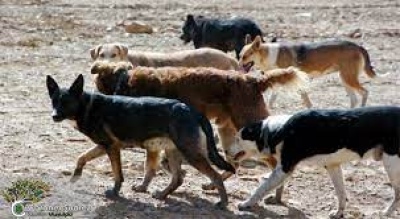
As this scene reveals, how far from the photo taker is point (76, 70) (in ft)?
50.4

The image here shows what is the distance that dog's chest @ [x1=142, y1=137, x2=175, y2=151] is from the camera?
7758 mm

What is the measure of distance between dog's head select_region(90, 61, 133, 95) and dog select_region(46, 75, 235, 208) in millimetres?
883

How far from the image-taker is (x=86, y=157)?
27.1ft

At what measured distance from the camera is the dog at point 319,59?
12.9 metres

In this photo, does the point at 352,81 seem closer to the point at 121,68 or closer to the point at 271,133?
the point at 121,68

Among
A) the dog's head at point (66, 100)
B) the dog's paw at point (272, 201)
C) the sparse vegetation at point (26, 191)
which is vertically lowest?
the dog's paw at point (272, 201)

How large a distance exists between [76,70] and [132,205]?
25.6ft

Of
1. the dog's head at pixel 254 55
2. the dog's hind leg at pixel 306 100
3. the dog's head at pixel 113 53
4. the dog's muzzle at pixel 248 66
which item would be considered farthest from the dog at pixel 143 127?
the dog's head at pixel 254 55

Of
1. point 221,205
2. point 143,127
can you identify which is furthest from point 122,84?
point 221,205

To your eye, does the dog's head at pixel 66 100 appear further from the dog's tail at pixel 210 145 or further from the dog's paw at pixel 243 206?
the dog's paw at pixel 243 206

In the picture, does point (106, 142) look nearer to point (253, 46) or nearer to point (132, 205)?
point (132, 205)


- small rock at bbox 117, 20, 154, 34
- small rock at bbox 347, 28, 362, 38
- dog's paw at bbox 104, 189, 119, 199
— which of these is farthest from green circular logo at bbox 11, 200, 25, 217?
small rock at bbox 347, 28, 362, 38

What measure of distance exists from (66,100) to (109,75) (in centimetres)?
117

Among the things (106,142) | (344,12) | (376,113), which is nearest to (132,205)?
(106,142)
